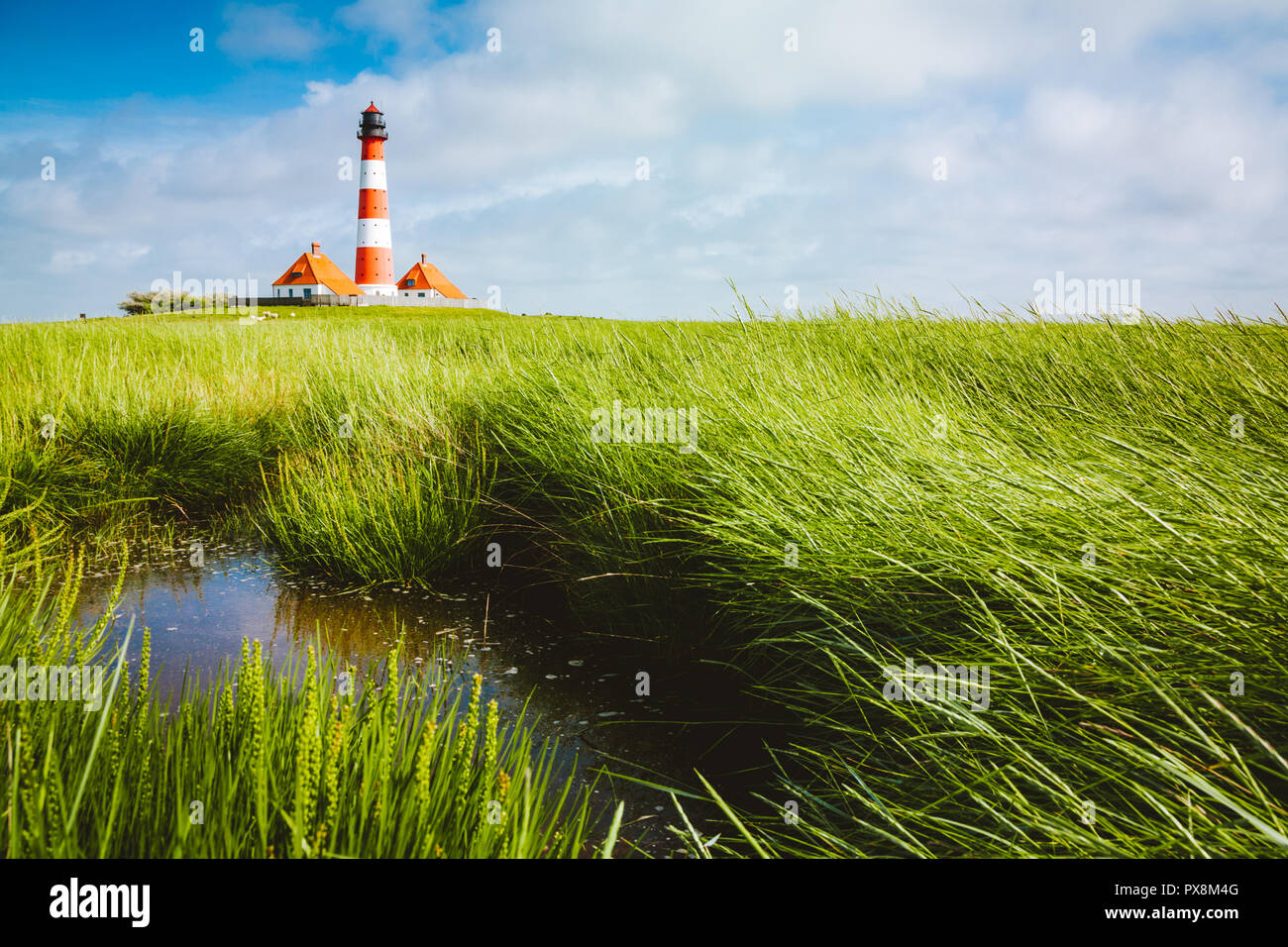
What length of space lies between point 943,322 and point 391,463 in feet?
19.6

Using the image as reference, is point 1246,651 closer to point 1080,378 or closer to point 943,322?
point 1080,378

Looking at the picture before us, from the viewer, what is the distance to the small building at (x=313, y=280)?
48406 millimetres

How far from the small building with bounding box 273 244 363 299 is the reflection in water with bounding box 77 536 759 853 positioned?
46119mm

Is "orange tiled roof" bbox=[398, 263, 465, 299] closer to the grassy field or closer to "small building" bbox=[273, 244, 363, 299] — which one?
"small building" bbox=[273, 244, 363, 299]

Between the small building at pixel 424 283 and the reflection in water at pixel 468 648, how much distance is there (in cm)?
5084

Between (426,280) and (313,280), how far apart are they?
7562 millimetres

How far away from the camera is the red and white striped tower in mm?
43625

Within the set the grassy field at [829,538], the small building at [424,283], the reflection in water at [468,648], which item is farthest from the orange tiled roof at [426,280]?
the reflection in water at [468,648]

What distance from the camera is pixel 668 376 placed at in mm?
5277

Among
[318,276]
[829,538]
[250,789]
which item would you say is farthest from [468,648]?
[318,276]

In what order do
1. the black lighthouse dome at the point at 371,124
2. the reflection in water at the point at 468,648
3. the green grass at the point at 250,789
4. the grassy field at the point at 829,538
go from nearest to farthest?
the green grass at the point at 250,789 < the grassy field at the point at 829,538 < the reflection in water at the point at 468,648 < the black lighthouse dome at the point at 371,124

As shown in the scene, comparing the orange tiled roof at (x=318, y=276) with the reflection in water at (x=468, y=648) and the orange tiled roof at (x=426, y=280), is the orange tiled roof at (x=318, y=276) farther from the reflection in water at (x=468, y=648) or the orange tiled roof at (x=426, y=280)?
the reflection in water at (x=468, y=648)
